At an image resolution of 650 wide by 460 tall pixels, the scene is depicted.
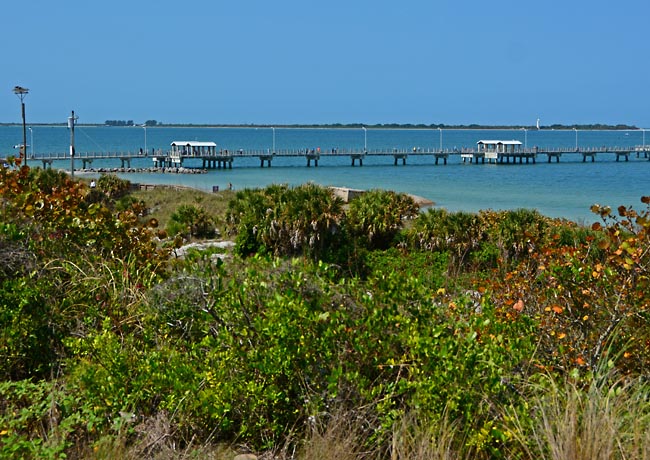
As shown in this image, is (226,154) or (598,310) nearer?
(598,310)

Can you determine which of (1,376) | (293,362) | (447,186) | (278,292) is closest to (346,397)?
(293,362)

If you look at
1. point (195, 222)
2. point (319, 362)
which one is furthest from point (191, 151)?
point (319, 362)

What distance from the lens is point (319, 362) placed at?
4.49 meters

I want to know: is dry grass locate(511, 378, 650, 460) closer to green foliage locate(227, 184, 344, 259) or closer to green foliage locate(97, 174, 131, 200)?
green foliage locate(227, 184, 344, 259)

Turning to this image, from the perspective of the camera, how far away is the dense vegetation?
13.1ft

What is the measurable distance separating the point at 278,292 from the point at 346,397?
83 cm

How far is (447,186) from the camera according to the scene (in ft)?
198

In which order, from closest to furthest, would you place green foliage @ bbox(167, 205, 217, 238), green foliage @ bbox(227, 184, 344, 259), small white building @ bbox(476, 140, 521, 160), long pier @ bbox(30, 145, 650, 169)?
green foliage @ bbox(227, 184, 344, 259), green foliage @ bbox(167, 205, 217, 238), long pier @ bbox(30, 145, 650, 169), small white building @ bbox(476, 140, 521, 160)

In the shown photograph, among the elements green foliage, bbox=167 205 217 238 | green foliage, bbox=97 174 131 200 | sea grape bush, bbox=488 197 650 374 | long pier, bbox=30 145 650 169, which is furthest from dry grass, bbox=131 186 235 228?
long pier, bbox=30 145 650 169

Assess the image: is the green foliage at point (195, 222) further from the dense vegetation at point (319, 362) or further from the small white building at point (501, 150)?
the small white building at point (501, 150)

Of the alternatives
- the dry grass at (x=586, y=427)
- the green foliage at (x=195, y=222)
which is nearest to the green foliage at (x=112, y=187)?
the green foliage at (x=195, y=222)

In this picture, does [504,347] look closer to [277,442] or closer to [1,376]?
[277,442]

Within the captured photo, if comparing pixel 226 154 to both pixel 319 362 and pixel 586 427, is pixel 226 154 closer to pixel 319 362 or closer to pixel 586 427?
pixel 319 362

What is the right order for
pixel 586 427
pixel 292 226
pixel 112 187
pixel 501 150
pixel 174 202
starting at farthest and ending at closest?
pixel 501 150
pixel 112 187
pixel 174 202
pixel 292 226
pixel 586 427
